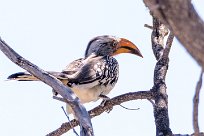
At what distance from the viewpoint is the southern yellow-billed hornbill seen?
20.3ft

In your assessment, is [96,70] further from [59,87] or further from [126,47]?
[59,87]

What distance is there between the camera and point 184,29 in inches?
67.8

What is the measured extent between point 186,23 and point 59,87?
6.46ft

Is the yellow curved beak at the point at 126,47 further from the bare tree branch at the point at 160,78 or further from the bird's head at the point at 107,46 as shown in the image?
the bare tree branch at the point at 160,78

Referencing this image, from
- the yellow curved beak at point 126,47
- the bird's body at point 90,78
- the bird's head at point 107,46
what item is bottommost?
the bird's body at point 90,78

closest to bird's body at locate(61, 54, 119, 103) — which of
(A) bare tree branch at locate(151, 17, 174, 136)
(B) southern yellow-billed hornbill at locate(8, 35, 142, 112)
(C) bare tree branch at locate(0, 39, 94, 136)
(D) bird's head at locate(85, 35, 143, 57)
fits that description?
(B) southern yellow-billed hornbill at locate(8, 35, 142, 112)

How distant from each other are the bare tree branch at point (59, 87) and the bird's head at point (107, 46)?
12.2ft

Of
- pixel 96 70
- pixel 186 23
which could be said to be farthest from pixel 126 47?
pixel 186 23

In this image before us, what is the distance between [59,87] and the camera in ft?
11.8

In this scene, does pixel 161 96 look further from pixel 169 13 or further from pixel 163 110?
pixel 169 13

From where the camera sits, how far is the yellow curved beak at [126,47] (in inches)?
283

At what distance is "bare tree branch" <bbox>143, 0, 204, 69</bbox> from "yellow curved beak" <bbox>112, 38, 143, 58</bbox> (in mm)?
5378

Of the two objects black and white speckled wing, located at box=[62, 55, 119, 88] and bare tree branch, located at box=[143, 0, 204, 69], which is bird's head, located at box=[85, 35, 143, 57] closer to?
black and white speckled wing, located at box=[62, 55, 119, 88]

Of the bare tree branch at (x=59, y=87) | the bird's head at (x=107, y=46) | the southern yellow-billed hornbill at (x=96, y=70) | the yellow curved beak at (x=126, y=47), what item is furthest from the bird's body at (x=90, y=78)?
the bare tree branch at (x=59, y=87)
